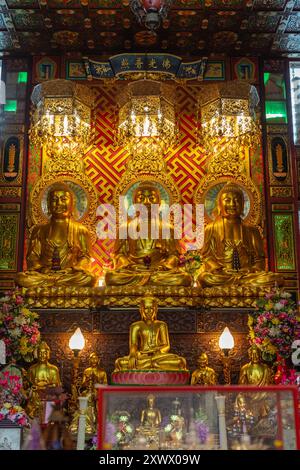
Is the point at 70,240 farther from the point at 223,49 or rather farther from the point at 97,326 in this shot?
the point at 223,49

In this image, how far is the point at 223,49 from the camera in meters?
8.39

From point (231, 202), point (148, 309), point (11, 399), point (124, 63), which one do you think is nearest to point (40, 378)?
point (11, 399)

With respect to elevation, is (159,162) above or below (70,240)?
above

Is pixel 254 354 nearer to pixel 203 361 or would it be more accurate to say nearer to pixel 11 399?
pixel 203 361

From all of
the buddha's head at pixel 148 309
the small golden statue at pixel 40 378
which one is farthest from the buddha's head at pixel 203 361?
the small golden statue at pixel 40 378

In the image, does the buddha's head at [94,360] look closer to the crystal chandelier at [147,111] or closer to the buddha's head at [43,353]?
the buddha's head at [43,353]

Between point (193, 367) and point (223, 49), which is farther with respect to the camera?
point (223, 49)

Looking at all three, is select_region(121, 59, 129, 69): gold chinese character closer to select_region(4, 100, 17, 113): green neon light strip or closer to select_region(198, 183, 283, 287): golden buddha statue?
select_region(4, 100, 17, 113): green neon light strip

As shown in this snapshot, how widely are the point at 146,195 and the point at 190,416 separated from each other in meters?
5.10

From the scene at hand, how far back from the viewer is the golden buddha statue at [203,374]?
5.80 m

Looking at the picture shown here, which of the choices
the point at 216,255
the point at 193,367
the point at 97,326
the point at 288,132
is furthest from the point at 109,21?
the point at 193,367

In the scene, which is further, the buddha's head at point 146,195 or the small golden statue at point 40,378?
the buddha's head at point 146,195

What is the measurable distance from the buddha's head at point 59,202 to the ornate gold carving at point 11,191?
473mm

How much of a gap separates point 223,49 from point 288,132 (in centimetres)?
142
